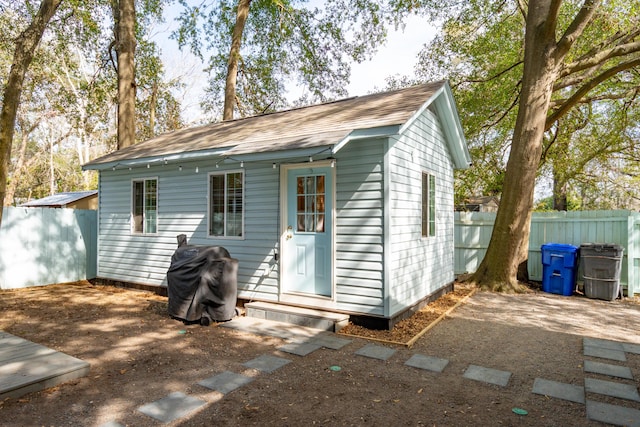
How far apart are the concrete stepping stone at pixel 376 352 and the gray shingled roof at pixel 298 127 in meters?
2.66

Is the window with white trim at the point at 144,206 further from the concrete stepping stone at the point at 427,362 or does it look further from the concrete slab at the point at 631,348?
the concrete slab at the point at 631,348

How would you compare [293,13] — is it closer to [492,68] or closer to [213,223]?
[492,68]

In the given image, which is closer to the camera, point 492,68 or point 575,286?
point 575,286

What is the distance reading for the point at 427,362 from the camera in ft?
14.4

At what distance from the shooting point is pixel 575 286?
337 inches

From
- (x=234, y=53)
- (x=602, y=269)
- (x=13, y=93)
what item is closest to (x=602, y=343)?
(x=602, y=269)

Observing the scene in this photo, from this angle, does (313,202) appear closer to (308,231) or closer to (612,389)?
Result: (308,231)

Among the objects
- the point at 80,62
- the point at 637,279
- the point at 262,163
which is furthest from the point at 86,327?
the point at 80,62

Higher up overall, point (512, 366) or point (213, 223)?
point (213, 223)

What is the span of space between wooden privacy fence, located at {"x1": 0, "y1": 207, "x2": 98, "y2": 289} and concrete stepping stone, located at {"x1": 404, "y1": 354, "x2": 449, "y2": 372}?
925 centimetres

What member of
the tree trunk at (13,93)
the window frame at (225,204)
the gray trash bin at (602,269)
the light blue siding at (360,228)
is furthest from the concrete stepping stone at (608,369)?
the tree trunk at (13,93)

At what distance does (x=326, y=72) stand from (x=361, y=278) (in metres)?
14.2

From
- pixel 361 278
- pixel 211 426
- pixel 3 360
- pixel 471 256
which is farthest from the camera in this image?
pixel 471 256

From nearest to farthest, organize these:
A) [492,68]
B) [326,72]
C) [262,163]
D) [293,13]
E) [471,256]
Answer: [262,163] → [471,256] → [492,68] → [293,13] → [326,72]
